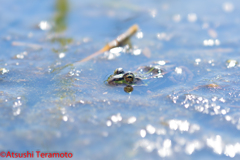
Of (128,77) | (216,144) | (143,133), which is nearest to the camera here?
(216,144)

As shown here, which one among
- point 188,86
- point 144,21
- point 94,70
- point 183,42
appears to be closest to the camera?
point 188,86

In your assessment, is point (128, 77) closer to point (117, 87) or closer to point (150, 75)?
point (117, 87)

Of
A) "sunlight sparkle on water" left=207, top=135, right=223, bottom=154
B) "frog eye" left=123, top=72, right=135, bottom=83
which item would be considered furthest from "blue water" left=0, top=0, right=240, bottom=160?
"frog eye" left=123, top=72, right=135, bottom=83

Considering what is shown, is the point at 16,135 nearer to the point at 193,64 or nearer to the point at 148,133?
the point at 148,133

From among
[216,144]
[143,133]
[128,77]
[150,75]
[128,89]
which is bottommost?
[216,144]

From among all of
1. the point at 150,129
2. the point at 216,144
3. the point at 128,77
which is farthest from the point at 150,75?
the point at 216,144

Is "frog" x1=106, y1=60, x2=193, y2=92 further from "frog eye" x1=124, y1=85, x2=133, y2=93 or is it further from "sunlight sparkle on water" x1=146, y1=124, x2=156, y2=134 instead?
"sunlight sparkle on water" x1=146, y1=124, x2=156, y2=134

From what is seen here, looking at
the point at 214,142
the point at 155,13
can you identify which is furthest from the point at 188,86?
the point at 155,13
